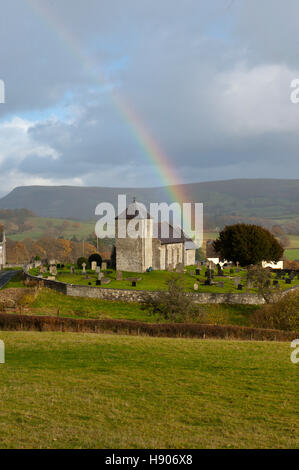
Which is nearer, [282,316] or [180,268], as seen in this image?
[282,316]

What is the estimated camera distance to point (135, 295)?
131 ft

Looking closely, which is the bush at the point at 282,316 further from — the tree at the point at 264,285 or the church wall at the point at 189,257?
the church wall at the point at 189,257

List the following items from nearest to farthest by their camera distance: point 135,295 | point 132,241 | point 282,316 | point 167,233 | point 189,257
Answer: point 282,316 → point 135,295 → point 132,241 → point 167,233 → point 189,257

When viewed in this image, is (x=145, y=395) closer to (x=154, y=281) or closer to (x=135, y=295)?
(x=135, y=295)

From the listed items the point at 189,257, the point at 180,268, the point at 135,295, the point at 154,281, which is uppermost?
the point at 189,257

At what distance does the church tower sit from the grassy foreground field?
33535 millimetres

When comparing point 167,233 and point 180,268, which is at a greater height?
point 167,233

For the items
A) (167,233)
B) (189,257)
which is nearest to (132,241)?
(167,233)

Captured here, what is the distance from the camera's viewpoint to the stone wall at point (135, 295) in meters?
39.4

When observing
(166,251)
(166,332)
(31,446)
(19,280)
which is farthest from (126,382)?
(166,251)

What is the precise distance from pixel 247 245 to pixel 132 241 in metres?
17.1

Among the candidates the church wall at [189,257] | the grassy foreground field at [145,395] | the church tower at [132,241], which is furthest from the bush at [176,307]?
the church wall at [189,257]

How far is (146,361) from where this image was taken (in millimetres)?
15594

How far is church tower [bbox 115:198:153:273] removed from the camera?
52219 millimetres
